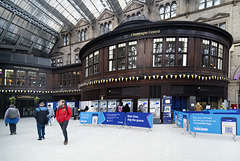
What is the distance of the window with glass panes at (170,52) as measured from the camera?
17.0m

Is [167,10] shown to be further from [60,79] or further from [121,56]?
[60,79]

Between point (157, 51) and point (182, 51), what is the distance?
2.45 meters

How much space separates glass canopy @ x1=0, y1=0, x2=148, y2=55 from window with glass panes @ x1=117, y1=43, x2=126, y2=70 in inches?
594

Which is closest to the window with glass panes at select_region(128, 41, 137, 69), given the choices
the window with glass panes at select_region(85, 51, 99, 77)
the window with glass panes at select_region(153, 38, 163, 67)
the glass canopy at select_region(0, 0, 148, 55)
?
the window with glass panes at select_region(153, 38, 163, 67)

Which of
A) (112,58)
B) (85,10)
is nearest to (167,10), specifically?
(112,58)

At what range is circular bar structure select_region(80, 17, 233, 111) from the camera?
1655 cm

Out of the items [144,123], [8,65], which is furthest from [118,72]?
[8,65]

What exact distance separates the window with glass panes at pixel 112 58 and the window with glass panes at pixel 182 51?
6.89 meters

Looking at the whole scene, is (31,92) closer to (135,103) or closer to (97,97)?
(97,97)

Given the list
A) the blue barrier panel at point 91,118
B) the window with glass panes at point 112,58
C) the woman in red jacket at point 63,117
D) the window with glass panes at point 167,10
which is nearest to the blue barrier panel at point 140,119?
the blue barrier panel at point 91,118

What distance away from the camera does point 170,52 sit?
17000 mm

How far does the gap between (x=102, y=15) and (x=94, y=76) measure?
19.3m

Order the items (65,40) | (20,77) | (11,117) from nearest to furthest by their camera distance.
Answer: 1. (11,117)
2. (20,77)
3. (65,40)

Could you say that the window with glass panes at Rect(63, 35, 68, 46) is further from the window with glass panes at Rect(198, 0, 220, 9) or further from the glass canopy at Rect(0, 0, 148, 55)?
the window with glass panes at Rect(198, 0, 220, 9)
